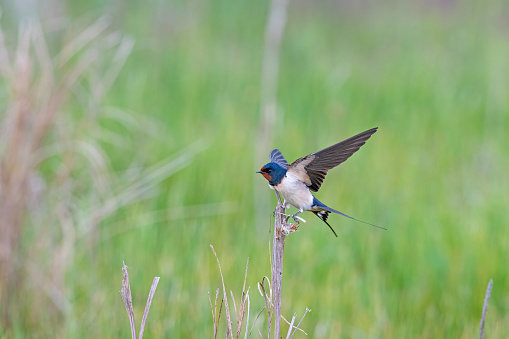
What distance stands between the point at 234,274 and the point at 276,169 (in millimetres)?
1457

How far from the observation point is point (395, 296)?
2695mm

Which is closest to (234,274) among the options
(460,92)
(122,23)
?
(460,92)

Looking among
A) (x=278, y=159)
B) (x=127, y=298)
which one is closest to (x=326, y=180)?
(x=278, y=159)

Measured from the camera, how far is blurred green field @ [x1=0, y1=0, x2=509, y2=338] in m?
2.58

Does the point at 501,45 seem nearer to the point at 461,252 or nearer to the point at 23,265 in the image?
the point at 461,252

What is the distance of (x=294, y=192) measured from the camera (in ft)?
4.39

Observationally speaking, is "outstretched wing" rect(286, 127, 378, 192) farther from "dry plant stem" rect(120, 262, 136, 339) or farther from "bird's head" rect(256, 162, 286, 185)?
"dry plant stem" rect(120, 262, 136, 339)

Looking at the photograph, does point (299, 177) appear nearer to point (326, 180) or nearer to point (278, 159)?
point (278, 159)

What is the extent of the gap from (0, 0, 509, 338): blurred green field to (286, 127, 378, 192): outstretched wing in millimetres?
1133

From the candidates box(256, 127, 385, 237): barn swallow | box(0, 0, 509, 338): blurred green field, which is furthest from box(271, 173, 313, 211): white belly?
Result: box(0, 0, 509, 338): blurred green field

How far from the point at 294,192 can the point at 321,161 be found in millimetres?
84

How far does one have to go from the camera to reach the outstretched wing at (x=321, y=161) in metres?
1.18

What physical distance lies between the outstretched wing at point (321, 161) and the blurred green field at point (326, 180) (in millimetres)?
1133

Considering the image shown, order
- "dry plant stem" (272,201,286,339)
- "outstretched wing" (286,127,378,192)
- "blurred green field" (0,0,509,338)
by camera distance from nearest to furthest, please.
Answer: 1. "outstretched wing" (286,127,378,192)
2. "dry plant stem" (272,201,286,339)
3. "blurred green field" (0,0,509,338)
